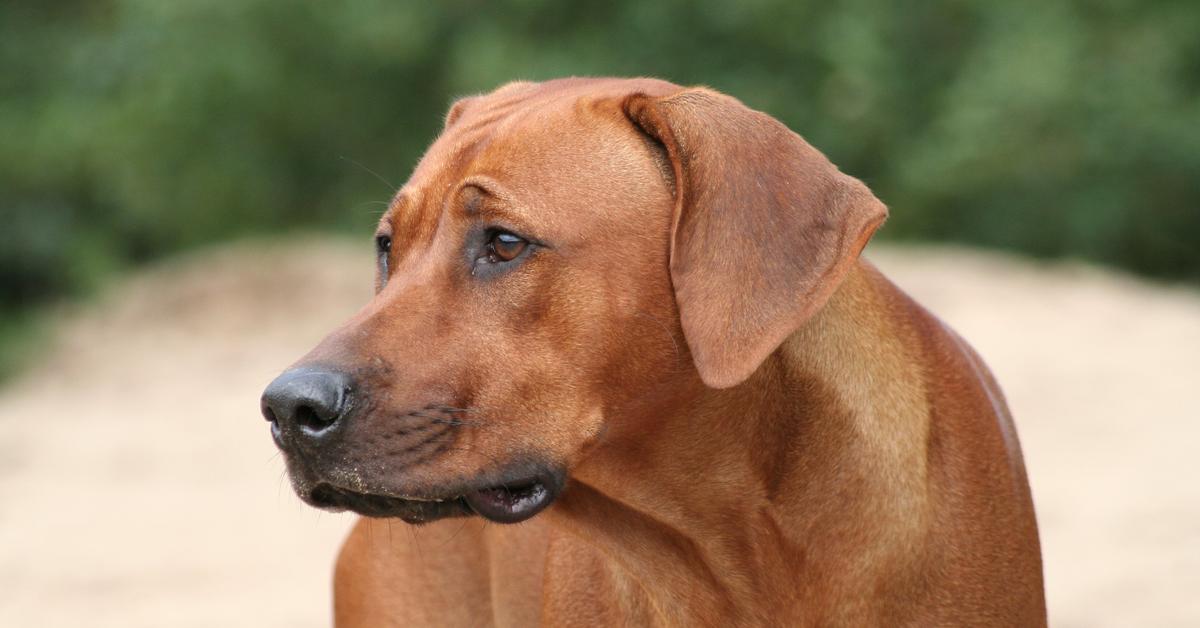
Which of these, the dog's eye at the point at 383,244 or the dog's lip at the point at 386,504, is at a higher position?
the dog's eye at the point at 383,244

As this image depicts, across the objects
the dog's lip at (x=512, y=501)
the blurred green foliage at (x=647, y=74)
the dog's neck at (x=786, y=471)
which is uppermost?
the blurred green foliage at (x=647, y=74)

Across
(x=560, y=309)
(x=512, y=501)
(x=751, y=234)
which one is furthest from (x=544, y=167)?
(x=512, y=501)

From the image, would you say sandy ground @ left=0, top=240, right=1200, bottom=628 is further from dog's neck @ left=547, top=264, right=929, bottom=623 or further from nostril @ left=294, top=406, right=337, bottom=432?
nostril @ left=294, top=406, right=337, bottom=432

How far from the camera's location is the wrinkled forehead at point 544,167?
10.4 ft

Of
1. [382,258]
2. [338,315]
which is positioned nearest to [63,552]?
[338,315]

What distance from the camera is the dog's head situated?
301 cm

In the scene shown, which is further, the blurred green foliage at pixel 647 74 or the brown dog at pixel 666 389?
the blurred green foliage at pixel 647 74

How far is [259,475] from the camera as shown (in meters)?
9.62

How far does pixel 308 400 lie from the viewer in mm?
2938

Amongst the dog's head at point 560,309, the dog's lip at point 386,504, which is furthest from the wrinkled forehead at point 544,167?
the dog's lip at point 386,504

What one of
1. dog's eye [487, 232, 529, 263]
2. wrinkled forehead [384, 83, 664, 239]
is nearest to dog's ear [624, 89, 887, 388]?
wrinkled forehead [384, 83, 664, 239]

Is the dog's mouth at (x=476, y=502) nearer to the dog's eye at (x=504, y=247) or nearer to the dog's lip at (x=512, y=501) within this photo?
the dog's lip at (x=512, y=501)

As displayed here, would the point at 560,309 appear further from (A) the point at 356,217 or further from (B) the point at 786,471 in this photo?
(A) the point at 356,217

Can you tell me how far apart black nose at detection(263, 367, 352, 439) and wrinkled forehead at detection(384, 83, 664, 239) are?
17.5 inches
